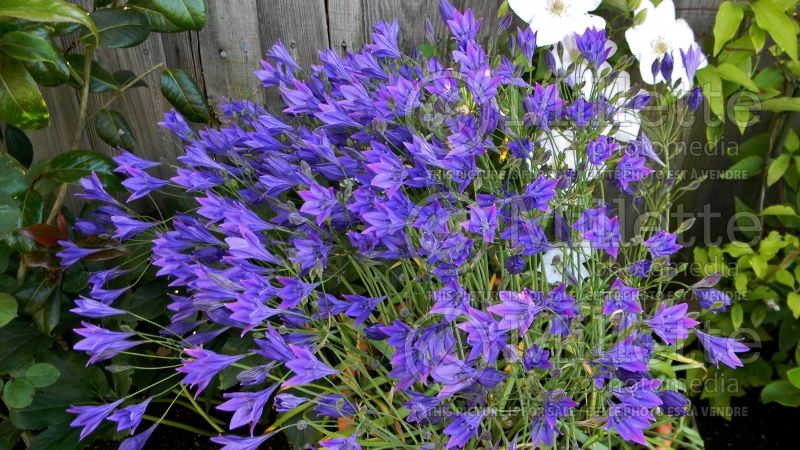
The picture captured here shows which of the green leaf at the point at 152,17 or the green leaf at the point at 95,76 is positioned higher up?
the green leaf at the point at 152,17

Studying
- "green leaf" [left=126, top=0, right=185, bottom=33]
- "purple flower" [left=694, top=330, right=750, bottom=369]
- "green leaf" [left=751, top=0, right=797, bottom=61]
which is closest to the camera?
"purple flower" [left=694, top=330, right=750, bottom=369]

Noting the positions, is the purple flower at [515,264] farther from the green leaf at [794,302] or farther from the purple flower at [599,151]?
the green leaf at [794,302]

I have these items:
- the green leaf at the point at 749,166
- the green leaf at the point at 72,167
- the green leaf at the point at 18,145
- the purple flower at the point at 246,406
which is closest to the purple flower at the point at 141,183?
the green leaf at the point at 72,167

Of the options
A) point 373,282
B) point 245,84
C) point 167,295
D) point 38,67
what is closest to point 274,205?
point 373,282

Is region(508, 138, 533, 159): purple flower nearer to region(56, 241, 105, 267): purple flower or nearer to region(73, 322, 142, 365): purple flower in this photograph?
Answer: region(73, 322, 142, 365): purple flower

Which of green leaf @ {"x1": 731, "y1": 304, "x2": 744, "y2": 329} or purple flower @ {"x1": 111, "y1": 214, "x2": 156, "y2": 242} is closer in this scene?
purple flower @ {"x1": 111, "y1": 214, "x2": 156, "y2": 242}

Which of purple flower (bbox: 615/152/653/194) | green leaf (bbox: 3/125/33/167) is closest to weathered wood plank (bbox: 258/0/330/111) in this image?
green leaf (bbox: 3/125/33/167)

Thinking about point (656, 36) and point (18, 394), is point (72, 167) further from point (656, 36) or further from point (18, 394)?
point (656, 36)
